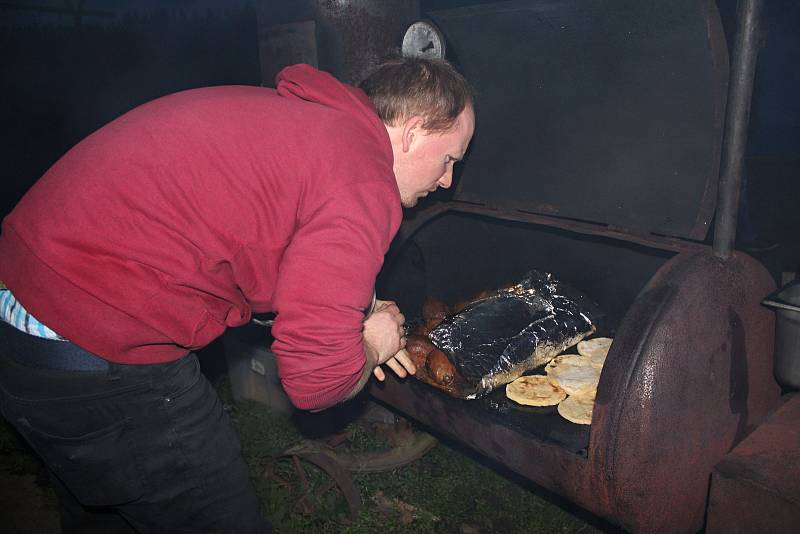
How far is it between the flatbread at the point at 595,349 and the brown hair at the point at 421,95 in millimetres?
1651

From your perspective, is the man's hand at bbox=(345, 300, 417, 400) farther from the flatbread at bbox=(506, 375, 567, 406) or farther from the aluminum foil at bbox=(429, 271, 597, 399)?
the flatbread at bbox=(506, 375, 567, 406)

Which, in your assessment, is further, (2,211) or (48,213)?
(2,211)

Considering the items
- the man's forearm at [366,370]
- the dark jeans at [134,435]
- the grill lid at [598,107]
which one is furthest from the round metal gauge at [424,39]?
the dark jeans at [134,435]

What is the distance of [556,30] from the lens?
307cm

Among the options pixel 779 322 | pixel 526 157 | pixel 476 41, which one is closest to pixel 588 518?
pixel 779 322

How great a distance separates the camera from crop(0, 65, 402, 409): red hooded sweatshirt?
155cm

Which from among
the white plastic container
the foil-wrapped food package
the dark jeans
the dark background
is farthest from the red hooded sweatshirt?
the dark background

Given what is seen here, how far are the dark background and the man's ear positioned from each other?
10.8ft

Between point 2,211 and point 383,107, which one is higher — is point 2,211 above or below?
below

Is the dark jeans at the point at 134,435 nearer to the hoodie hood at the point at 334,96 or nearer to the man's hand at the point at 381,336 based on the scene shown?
the man's hand at the point at 381,336

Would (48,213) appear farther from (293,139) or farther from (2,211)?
(2,211)

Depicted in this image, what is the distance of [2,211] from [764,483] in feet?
20.6

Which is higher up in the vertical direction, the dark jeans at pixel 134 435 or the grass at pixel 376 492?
the dark jeans at pixel 134 435

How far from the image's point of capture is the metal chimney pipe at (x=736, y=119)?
2.10 metres
